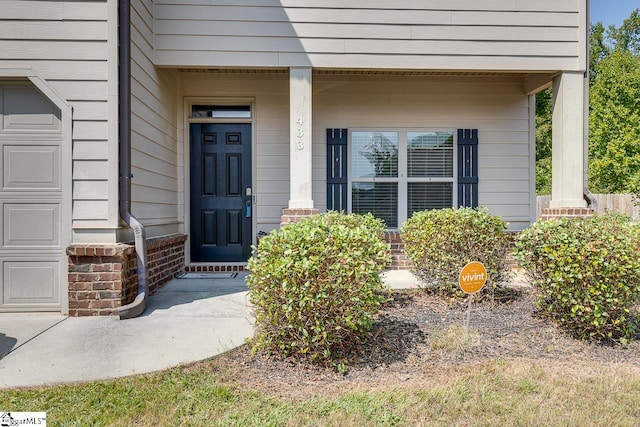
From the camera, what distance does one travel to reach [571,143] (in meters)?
5.09

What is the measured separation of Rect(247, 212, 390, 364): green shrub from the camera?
2.57 meters

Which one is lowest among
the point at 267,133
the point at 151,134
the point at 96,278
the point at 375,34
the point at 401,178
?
the point at 96,278

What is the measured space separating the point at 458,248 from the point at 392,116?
272 cm

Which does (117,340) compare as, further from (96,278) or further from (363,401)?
(363,401)

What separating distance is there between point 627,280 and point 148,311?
4.01 meters

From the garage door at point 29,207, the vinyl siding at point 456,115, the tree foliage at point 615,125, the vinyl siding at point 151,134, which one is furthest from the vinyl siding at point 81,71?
the tree foliage at point 615,125

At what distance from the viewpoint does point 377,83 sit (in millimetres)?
5879

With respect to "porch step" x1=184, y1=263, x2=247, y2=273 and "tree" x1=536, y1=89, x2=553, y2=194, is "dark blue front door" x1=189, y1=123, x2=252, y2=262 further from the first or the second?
"tree" x1=536, y1=89, x2=553, y2=194

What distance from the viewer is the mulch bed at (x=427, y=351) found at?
2.51 metres

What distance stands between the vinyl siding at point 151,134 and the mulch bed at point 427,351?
2.28 metres

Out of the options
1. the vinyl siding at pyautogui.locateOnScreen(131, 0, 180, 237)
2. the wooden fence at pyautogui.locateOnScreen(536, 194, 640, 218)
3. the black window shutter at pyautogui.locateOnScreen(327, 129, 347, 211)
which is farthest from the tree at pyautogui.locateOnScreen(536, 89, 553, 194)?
the vinyl siding at pyautogui.locateOnScreen(131, 0, 180, 237)

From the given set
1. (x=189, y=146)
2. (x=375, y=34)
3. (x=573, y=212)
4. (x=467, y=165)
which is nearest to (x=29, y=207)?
(x=189, y=146)

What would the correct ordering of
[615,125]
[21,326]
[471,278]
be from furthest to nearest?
[615,125] → [21,326] → [471,278]

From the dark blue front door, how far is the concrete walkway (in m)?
1.62
